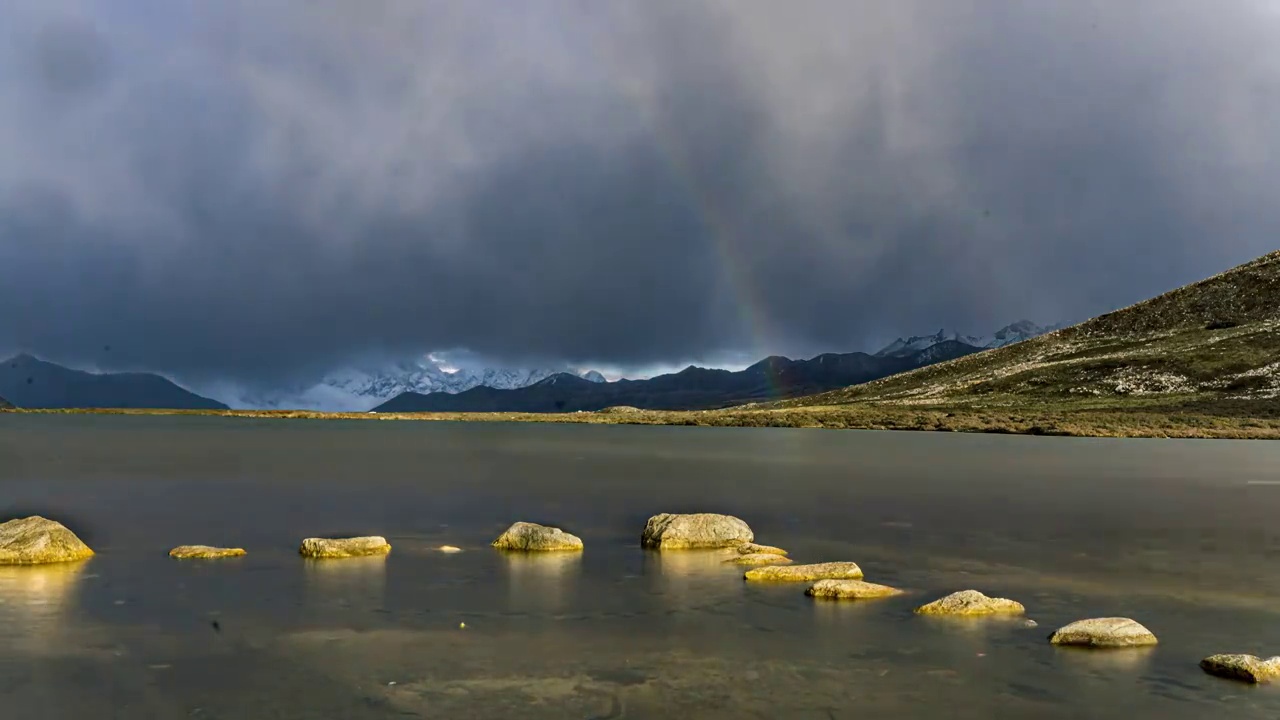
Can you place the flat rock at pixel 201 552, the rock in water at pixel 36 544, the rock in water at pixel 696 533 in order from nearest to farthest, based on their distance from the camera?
the rock in water at pixel 36 544 < the flat rock at pixel 201 552 < the rock in water at pixel 696 533

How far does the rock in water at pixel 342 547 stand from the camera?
3170 cm

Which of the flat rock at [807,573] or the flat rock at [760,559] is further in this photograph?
the flat rock at [760,559]

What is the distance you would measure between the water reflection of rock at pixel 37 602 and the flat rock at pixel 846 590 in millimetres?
17548

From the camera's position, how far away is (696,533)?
113 feet

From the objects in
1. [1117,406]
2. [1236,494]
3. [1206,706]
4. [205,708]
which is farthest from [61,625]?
[1117,406]

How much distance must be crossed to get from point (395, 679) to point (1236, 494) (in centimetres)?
5488

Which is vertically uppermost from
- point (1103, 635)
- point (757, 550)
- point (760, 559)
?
point (757, 550)

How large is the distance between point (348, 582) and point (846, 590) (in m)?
13.7

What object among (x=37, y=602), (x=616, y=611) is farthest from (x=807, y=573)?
(x=37, y=602)

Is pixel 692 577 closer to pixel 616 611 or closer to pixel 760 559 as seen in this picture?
pixel 760 559

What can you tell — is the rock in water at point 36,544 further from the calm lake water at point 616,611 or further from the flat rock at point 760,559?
the flat rock at point 760,559

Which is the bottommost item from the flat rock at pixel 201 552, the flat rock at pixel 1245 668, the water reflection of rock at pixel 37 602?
the flat rock at pixel 1245 668

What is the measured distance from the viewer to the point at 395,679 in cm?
1750

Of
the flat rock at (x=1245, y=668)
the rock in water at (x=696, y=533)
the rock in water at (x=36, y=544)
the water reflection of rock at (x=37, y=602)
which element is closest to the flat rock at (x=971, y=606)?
the flat rock at (x=1245, y=668)
